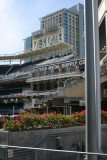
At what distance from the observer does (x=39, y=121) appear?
12883mm

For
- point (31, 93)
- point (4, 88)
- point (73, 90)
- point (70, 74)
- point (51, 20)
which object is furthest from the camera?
point (51, 20)

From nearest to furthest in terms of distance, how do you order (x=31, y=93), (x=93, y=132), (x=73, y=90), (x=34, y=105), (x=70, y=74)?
1. (x=93, y=132)
2. (x=73, y=90)
3. (x=34, y=105)
4. (x=70, y=74)
5. (x=31, y=93)

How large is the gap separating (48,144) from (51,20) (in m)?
150

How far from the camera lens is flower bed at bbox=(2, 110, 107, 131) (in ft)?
38.3

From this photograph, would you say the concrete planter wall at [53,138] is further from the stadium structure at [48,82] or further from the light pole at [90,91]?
the stadium structure at [48,82]

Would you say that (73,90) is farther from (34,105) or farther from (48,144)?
(48,144)

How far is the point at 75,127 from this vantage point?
14234 mm

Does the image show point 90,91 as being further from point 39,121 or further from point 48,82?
point 48,82

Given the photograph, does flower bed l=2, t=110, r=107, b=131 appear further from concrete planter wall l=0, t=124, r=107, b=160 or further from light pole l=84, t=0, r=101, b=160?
light pole l=84, t=0, r=101, b=160

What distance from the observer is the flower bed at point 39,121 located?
1169 cm

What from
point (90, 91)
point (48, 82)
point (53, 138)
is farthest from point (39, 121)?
Result: point (48, 82)

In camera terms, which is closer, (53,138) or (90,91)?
(90,91)

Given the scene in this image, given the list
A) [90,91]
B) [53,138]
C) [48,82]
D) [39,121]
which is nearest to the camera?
[90,91]

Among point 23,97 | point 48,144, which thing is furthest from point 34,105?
point 48,144
